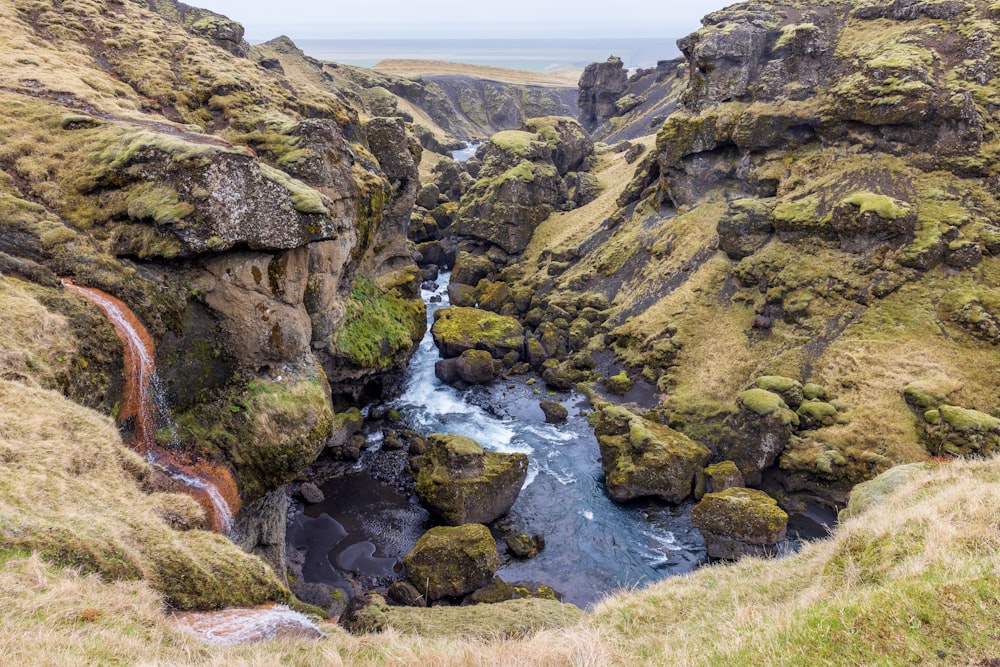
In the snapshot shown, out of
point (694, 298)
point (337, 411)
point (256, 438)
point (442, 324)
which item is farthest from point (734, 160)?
point (256, 438)

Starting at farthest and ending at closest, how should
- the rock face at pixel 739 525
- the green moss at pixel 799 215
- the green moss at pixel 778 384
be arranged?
the green moss at pixel 799 215 < the green moss at pixel 778 384 < the rock face at pixel 739 525

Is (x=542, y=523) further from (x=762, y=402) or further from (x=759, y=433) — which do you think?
(x=762, y=402)

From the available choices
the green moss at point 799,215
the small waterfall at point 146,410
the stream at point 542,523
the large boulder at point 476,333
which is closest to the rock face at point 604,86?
the green moss at point 799,215

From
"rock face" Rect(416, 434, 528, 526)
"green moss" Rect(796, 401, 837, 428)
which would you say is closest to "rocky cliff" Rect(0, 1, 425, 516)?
"rock face" Rect(416, 434, 528, 526)

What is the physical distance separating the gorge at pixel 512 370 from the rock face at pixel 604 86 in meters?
74.3

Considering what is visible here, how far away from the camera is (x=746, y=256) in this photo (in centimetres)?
4569

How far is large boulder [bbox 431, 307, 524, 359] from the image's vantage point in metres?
49.1

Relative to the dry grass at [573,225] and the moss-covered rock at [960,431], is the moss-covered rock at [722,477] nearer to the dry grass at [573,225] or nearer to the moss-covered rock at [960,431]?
the moss-covered rock at [960,431]

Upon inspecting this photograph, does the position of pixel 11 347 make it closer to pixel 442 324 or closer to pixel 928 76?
pixel 442 324

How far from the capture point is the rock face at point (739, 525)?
90.4 ft

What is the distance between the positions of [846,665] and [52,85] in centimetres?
3628

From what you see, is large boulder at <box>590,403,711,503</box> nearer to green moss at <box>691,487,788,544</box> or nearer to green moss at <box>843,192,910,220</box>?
green moss at <box>691,487,788,544</box>

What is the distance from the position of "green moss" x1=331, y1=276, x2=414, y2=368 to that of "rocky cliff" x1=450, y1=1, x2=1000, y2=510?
14.1 meters

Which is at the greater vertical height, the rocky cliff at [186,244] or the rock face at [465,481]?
the rocky cliff at [186,244]
